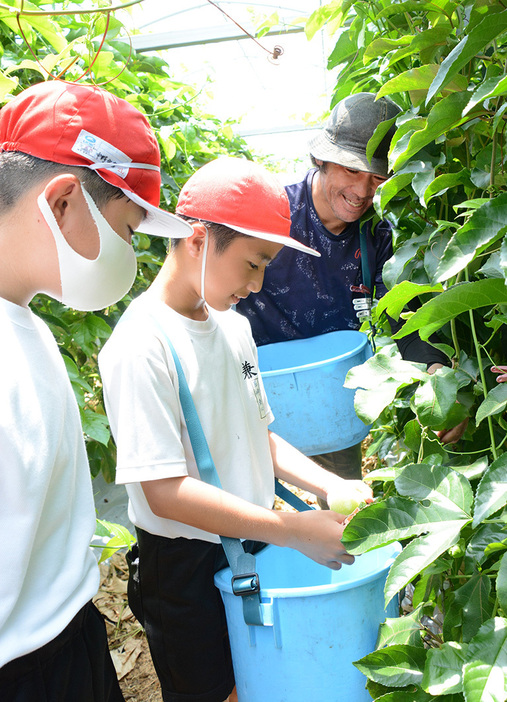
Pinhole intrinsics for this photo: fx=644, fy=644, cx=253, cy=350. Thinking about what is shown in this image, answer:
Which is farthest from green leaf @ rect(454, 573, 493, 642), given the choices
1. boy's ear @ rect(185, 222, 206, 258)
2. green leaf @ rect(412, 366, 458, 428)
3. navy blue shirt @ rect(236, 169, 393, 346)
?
navy blue shirt @ rect(236, 169, 393, 346)

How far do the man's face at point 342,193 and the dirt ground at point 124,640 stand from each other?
1546 mm

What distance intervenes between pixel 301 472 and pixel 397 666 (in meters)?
0.67

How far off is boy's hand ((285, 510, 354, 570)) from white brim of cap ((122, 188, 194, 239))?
0.55 meters

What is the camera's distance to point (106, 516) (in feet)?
8.65

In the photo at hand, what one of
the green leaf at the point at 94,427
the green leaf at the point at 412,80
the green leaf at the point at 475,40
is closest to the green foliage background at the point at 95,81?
the green leaf at the point at 94,427

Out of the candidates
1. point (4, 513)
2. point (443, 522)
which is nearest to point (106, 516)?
point (4, 513)

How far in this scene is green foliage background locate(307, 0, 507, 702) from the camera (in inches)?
27.6

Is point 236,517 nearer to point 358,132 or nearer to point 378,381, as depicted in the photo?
point 378,381

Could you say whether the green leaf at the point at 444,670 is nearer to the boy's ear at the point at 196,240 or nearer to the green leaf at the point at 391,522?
the green leaf at the point at 391,522

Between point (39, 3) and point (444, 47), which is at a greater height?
point (39, 3)

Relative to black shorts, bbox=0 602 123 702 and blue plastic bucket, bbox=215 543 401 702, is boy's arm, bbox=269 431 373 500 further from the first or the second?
black shorts, bbox=0 602 123 702

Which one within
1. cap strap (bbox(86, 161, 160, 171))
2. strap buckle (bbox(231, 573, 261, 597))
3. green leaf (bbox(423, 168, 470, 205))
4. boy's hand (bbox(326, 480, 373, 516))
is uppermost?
cap strap (bbox(86, 161, 160, 171))

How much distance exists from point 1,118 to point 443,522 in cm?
82

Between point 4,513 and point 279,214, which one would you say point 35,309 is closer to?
point 279,214
